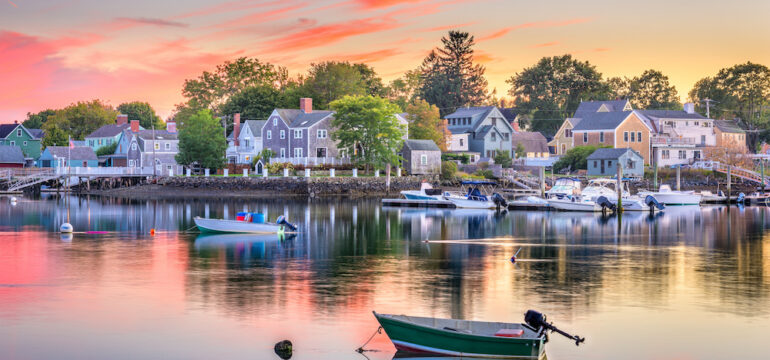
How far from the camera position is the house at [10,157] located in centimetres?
14125

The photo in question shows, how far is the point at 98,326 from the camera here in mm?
26375

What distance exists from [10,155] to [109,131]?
1701 centimetres

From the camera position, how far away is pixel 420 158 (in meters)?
112

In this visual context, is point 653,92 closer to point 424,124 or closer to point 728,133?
point 728,133

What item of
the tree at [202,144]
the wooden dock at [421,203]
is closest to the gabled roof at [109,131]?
the tree at [202,144]

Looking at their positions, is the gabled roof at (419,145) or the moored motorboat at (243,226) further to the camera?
the gabled roof at (419,145)

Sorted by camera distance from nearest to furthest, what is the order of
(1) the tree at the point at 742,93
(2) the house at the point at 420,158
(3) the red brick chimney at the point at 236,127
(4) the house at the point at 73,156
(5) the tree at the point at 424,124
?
(2) the house at the point at 420,158 → (5) the tree at the point at 424,124 → (3) the red brick chimney at the point at 236,127 → (4) the house at the point at 73,156 → (1) the tree at the point at 742,93

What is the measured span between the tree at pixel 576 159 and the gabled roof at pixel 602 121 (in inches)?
252

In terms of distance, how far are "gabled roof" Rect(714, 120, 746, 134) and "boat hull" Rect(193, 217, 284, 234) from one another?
103m

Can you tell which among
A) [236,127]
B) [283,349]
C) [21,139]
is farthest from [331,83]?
[283,349]

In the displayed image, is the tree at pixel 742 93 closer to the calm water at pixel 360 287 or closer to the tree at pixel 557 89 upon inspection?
the tree at pixel 557 89

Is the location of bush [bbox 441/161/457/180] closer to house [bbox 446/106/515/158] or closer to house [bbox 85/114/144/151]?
house [bbox 446/106/515/158]

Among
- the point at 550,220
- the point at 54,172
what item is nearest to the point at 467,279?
the point at 550,220

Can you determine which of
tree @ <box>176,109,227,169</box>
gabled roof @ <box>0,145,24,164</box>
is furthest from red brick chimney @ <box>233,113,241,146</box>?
gabled roof @ <box>0,145,24,164</box>
